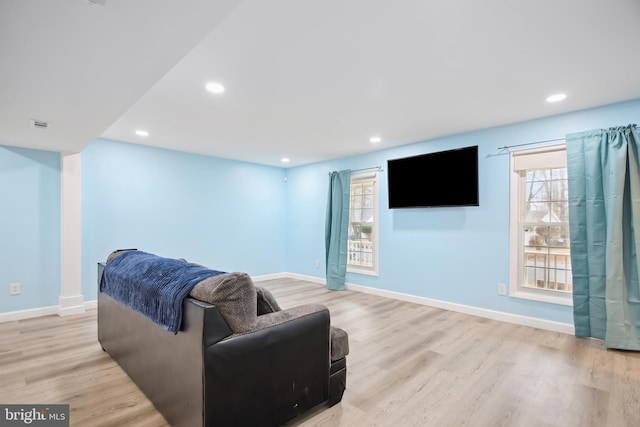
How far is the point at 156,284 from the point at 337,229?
3.82m

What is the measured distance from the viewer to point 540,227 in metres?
3.57

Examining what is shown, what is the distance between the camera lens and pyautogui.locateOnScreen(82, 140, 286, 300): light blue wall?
4230mm

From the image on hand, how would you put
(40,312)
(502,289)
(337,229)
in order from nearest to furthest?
(502,289) → (40,312) → (337,229)

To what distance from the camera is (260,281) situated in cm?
602

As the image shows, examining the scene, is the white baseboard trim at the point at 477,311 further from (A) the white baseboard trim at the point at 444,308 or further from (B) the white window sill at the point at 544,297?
(B) the white window sill at the point at 544,297

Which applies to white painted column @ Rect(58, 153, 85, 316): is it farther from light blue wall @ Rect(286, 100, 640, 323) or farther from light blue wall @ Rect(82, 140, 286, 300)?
light blue wall @ Rect(286, 100, 640, 323)

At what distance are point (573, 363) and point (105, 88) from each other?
165 inches

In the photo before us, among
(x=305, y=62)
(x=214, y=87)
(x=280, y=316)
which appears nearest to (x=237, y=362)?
(x=280, y=316)

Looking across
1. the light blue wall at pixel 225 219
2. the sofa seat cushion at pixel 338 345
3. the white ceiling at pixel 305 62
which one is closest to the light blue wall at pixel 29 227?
the light blue wall at pixel 225 219

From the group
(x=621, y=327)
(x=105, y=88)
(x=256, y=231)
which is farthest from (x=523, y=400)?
(x=256, y=231)

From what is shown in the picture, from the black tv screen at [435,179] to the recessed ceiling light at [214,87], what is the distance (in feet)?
9.46

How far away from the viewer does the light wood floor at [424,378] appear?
1.90 m

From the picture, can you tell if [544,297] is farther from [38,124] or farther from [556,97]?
[38,124]

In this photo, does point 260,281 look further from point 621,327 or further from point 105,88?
point 621,327
